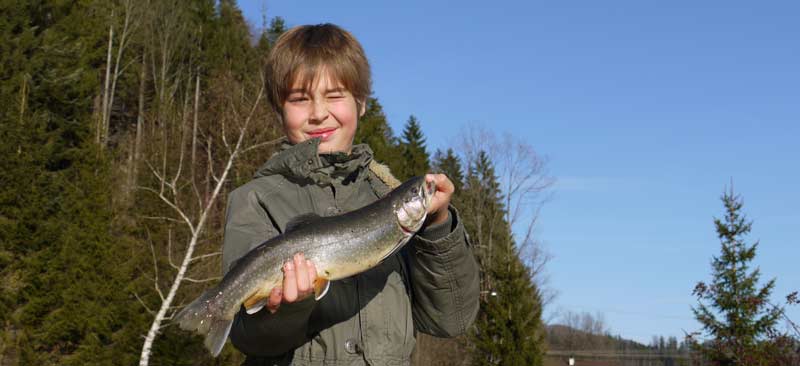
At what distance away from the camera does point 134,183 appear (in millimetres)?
31297

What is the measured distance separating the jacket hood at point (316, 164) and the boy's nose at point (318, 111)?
0.17m

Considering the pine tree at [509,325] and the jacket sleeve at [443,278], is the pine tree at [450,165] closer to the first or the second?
the pine tree at [509,325]

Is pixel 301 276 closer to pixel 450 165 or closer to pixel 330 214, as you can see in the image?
pixel 330 214

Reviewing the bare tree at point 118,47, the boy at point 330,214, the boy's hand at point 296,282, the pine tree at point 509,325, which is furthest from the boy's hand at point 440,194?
the bare tree at point 118,47

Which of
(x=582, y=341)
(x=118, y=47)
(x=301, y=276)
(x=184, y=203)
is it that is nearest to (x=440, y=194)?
(x=301, y=276)

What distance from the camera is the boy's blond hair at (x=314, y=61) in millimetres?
3393

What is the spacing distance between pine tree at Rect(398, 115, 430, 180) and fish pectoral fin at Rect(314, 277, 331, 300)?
48.7 meters

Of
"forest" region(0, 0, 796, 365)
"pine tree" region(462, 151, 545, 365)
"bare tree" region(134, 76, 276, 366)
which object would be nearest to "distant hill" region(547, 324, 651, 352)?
"forest" region(0, 0, 796, 365)

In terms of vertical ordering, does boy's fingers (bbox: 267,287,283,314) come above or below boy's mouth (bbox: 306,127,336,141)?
below

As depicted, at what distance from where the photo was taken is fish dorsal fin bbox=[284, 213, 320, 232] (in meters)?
2.87

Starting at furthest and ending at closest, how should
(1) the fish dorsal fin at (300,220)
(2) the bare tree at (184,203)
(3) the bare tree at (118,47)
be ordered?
(3) the bare tree at (118,47) → (2) the bare tree at (184,203) → (1) the fish dorsal fin at (300,220)

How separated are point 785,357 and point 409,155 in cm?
3862

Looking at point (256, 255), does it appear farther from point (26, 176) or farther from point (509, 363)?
point (509, 363)

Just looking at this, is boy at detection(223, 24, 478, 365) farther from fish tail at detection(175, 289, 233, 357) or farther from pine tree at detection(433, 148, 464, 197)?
pine tree at detection(433, 148, 464, 197)
